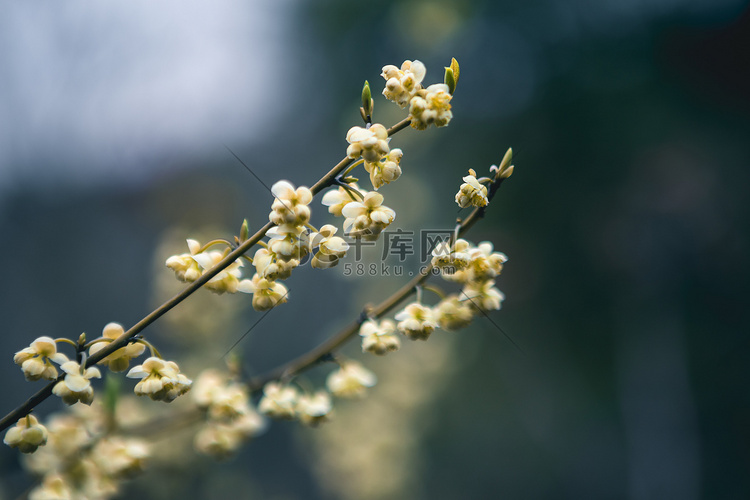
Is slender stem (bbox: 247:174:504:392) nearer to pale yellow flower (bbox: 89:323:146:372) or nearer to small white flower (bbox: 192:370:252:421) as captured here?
small white flower (bbox: 192:370:252:421)

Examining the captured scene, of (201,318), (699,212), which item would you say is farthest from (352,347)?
(699,212)

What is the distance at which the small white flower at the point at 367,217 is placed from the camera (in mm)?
747

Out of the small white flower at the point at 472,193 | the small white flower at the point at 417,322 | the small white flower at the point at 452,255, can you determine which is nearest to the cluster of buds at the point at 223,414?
the small white flower at the point at 417,322

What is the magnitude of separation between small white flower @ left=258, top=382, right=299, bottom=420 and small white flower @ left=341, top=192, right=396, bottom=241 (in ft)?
→ 1.64

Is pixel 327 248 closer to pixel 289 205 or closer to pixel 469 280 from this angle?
pixel 289 205

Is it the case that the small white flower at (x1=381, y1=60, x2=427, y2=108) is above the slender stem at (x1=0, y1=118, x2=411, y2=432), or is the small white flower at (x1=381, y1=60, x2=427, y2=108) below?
above

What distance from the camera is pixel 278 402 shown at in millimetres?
1019

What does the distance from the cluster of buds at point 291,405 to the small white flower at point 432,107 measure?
2.36 ft

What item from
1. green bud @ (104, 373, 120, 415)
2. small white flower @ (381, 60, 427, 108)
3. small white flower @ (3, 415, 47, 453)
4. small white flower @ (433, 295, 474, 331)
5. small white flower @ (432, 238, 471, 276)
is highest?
green bud @ (104, 373, 120, 415)

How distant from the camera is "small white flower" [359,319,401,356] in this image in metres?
0.86

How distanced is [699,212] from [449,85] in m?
3.11

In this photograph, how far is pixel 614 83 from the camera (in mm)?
3020

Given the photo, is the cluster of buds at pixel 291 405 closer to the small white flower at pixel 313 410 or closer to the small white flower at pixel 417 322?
the small white flower at pixel 313 410

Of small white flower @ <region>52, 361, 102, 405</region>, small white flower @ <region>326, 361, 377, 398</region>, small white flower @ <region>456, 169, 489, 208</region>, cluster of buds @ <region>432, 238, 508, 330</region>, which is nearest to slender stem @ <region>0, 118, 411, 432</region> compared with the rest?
small white flower @ <region>52, 361, 102, 405</region>
